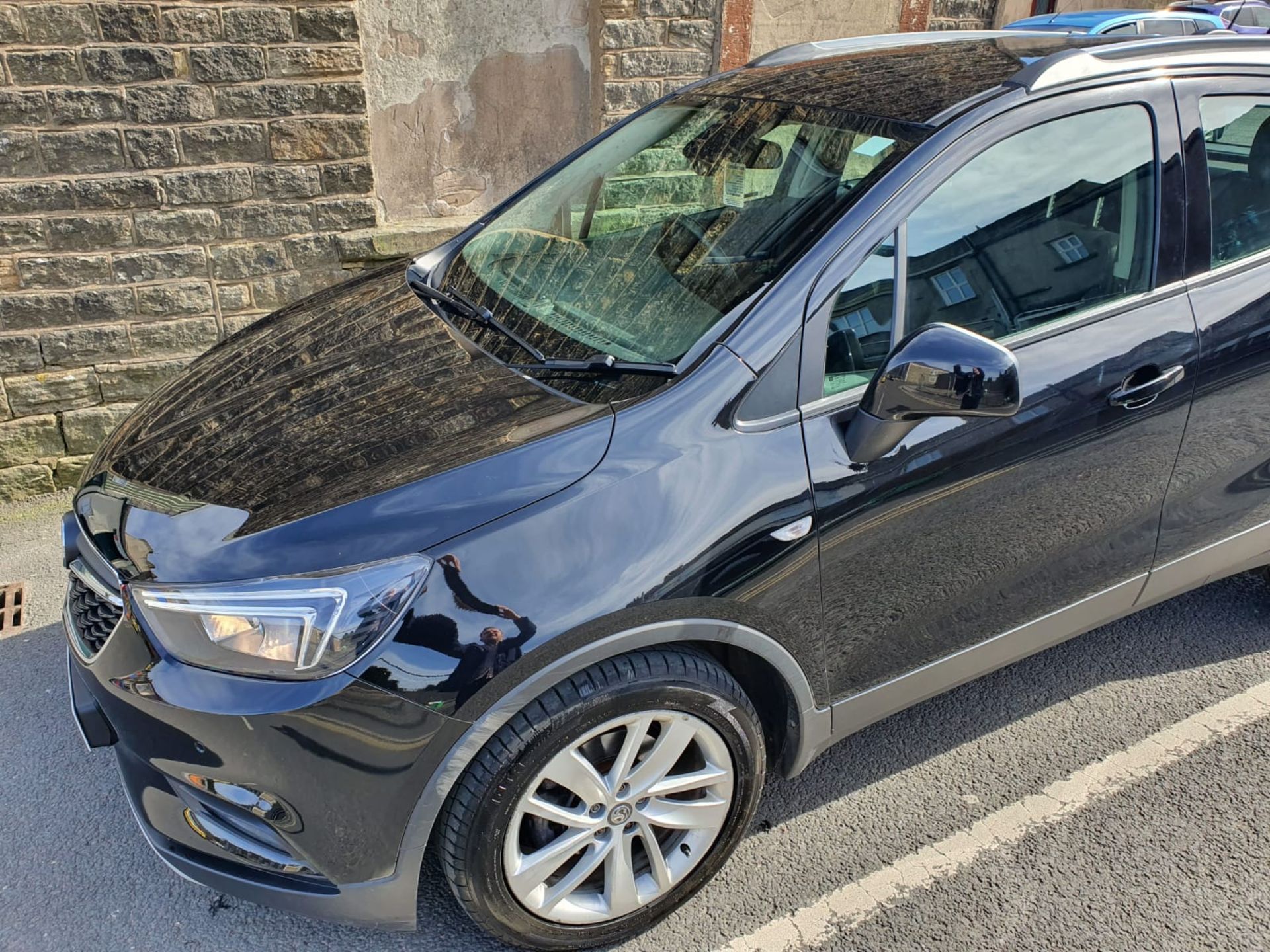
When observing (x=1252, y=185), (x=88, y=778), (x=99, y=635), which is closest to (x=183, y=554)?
(x=99, y=635)

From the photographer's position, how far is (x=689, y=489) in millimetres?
2006

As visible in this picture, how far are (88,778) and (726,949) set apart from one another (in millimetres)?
1889

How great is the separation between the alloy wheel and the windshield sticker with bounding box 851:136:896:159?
138 cm

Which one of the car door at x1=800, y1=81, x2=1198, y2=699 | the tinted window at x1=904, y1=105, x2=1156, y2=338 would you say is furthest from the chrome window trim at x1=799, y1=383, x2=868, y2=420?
the tinted window at x1=904, y1=105, x2=1156, y2=338

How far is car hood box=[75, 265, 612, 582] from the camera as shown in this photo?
191 centimetres

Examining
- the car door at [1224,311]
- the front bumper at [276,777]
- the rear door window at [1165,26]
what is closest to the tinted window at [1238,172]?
the car door at [1224,311]

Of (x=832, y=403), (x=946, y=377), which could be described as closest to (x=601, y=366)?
(x=832, y=403)

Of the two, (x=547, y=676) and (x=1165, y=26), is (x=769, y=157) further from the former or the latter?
(x=1165, y=26)

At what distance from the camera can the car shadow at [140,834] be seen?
2352 mm

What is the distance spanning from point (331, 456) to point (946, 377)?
51.4 inches

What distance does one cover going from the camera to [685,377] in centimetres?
210

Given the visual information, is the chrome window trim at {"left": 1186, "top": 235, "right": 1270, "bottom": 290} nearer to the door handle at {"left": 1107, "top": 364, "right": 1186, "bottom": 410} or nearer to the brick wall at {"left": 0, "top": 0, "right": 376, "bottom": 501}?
the door handle at {"left": 1107, "top": 364, "right": 1186, "bottom": 410}

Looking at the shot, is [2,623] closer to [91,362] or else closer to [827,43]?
[91,362]

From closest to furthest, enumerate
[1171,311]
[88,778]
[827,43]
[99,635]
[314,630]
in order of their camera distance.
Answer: [314,630]
[99,635]
[1171,311]
[88,778]
[827,43]
